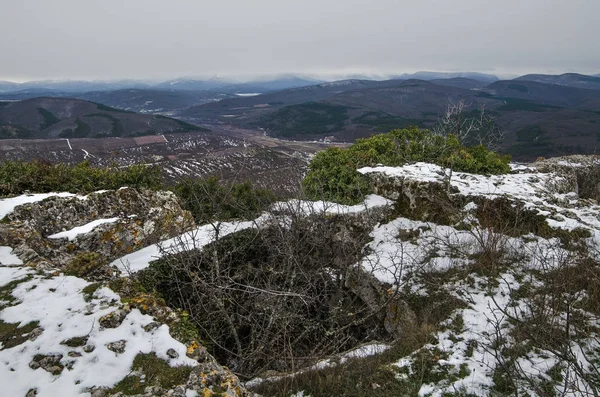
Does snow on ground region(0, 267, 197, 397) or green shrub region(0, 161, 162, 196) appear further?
green shrub region(0, 161, 162, 196)

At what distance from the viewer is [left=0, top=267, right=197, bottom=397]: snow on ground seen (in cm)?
342

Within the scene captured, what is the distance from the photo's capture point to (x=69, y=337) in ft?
13.0

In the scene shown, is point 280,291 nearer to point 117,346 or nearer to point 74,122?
point 117,346

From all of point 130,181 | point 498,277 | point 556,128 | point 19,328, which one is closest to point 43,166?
point 130,181

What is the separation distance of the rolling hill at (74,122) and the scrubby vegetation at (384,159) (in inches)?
5849

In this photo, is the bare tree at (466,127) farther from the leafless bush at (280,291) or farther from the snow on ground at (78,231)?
the snow on ground at (78,231)

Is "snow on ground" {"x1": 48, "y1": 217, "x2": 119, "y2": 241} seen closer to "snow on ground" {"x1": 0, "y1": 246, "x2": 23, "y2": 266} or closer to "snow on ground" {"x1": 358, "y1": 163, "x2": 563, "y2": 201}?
"snow on ground" {"x1": 0, "y1": 246, "x2": 23, "y2": 266}

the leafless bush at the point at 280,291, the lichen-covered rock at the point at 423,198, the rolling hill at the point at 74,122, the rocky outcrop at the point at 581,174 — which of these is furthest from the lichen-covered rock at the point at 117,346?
the rolling hill at the point at 74,122

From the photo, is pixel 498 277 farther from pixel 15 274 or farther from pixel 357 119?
pixel 357 119

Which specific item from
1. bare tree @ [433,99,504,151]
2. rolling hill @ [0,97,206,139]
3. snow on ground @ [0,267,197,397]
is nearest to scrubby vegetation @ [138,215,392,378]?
snow on ground @ [0,267,197,397]

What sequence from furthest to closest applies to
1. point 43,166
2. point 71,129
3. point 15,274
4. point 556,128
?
point 71,129, point 556,128, point 43,166, point 15,274

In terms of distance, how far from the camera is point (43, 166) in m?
9.28

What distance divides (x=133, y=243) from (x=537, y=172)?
555 inches

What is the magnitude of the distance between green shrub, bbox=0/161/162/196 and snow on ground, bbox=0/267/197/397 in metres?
4.33
